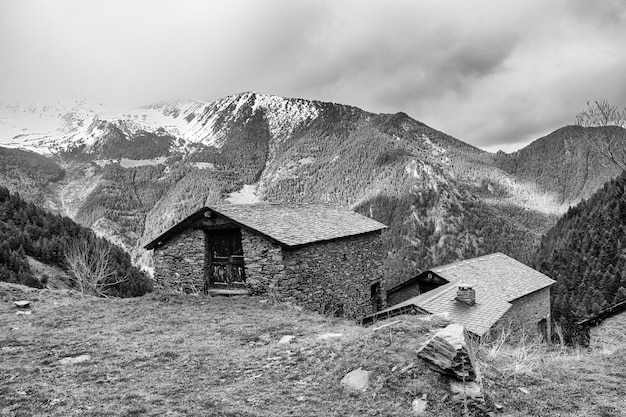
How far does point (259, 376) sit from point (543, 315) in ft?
68.4

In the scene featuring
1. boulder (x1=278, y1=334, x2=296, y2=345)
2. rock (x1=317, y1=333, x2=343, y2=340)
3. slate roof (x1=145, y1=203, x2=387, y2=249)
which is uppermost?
slate roof (x1=145, y1=203, x2=387, y2=249)

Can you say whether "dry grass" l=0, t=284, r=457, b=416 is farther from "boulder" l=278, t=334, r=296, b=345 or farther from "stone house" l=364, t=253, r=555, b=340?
"stone house" l=364, t=253, r=555, b=340

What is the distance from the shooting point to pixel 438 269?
904 inches

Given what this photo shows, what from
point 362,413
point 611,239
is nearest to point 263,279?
point 362,413

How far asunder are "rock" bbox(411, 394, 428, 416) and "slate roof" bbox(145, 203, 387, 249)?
8299 mm

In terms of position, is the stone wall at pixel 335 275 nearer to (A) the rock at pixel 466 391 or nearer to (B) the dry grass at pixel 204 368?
(B) the dry grass at pixel 204 368

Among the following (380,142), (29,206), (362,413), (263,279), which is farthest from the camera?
(380,142)

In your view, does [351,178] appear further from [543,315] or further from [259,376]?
[259,376]

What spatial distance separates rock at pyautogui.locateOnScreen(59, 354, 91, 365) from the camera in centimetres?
778

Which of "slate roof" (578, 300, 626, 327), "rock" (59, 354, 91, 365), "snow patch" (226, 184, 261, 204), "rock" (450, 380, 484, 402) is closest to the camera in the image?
"rock" (450, 380, 484, 402)

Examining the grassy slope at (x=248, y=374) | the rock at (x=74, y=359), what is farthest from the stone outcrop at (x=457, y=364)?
the rock at (x=74, y=359)

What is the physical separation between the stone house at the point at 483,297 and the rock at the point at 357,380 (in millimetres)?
8044

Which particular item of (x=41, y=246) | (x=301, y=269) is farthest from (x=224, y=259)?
(x=41, y=246)

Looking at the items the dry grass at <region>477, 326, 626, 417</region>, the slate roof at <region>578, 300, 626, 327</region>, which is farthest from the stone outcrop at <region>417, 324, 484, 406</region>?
the slate roof at <region>578, 300, 626, 327</region>
